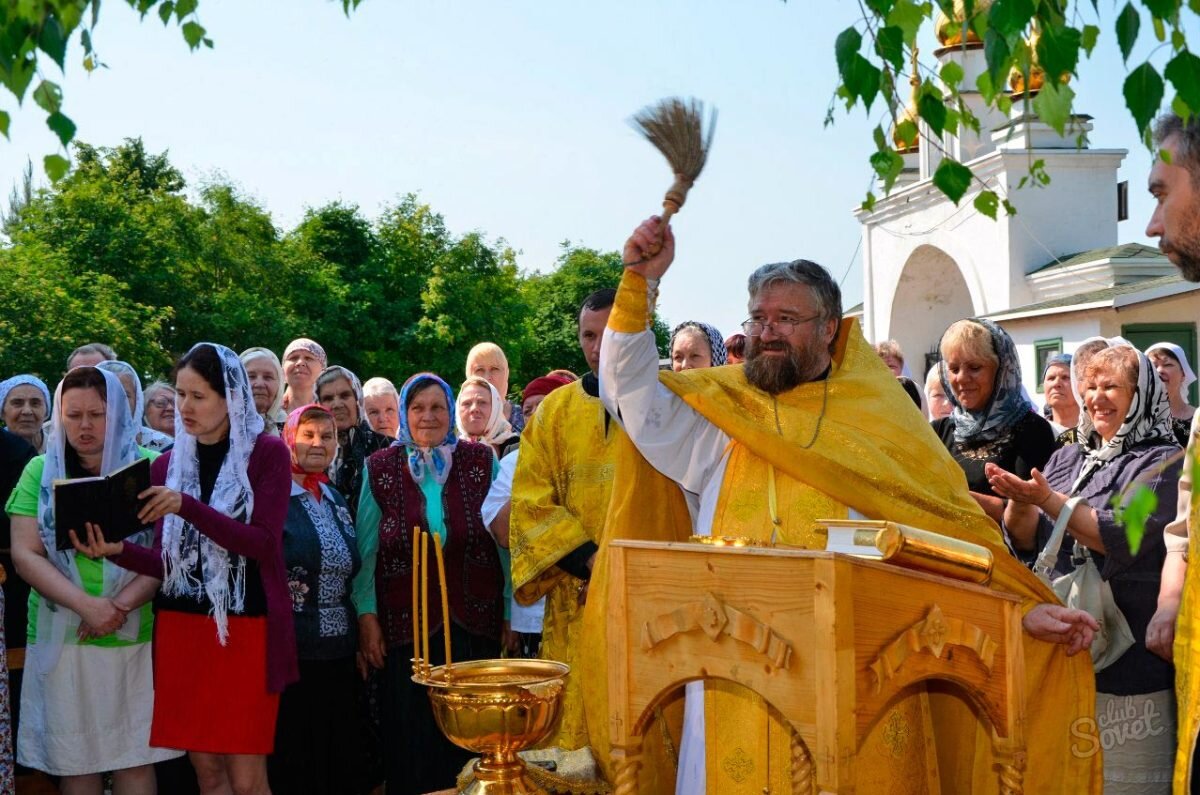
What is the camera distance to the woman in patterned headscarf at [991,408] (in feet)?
17.9

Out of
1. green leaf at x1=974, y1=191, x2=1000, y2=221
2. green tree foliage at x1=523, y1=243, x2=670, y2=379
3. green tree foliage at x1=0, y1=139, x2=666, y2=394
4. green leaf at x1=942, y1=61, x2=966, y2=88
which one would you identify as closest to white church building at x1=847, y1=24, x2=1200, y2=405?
green leaf at x1=942, y1=61, x2=966, y2=88

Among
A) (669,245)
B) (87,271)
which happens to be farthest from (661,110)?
(87,271)

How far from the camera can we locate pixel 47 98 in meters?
3.68

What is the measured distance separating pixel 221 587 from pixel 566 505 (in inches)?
55.0

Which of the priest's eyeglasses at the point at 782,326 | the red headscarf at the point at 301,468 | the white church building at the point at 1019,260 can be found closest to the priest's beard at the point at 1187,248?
the priest's eyeglasses at the point at 782,326

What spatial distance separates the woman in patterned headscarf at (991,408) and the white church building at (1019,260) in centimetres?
1047

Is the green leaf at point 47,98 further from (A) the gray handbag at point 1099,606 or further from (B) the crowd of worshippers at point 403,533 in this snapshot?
(A) the gray handbag at point 1099,606

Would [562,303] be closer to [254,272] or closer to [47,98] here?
[254,272]

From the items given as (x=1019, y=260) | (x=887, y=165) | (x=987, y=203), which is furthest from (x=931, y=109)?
(x=1019, y=260)

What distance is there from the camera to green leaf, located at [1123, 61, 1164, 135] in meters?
2.82

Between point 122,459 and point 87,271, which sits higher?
point 87,271

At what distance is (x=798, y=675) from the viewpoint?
263 centimetres

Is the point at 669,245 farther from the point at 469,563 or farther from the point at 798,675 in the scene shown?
the point at 469,563

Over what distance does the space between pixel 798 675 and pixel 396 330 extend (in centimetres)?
4317
